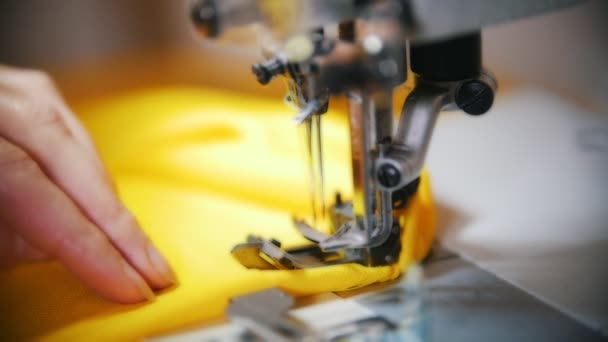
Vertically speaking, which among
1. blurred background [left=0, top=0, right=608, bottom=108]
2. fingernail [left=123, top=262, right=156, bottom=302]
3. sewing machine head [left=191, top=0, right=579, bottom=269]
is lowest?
fingernail [left=123, top=262, right=156, bottom=302]

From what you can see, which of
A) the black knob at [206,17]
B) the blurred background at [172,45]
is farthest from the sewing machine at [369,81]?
the blurred background at [172,45]

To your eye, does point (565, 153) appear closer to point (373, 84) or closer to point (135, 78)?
point (373, 84)

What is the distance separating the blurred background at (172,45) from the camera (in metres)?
1.72

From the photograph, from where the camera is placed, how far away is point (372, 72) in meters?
0.77

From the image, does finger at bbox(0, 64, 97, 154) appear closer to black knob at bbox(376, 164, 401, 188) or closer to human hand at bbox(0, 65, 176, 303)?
human hand at bbox(0, 65, 176, 303)

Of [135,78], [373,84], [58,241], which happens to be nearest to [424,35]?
[373,84]

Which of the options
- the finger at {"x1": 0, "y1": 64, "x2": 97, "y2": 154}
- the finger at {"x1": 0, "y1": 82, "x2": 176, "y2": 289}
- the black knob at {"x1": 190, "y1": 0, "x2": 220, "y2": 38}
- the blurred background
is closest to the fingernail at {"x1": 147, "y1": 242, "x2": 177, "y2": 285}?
the finger at {"x1": 0, "y1": 82, "x2": 176, "y2": 289}

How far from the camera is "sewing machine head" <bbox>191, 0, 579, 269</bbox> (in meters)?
0.76

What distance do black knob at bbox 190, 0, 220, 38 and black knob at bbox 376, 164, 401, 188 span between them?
251 mm

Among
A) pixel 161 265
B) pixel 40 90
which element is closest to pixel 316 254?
pixel 161 265

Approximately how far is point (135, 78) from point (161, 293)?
5.06 feet

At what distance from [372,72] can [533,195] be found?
0.63 meters

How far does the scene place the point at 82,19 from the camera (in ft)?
9.59

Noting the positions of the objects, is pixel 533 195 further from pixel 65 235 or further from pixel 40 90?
pixel 40 90
